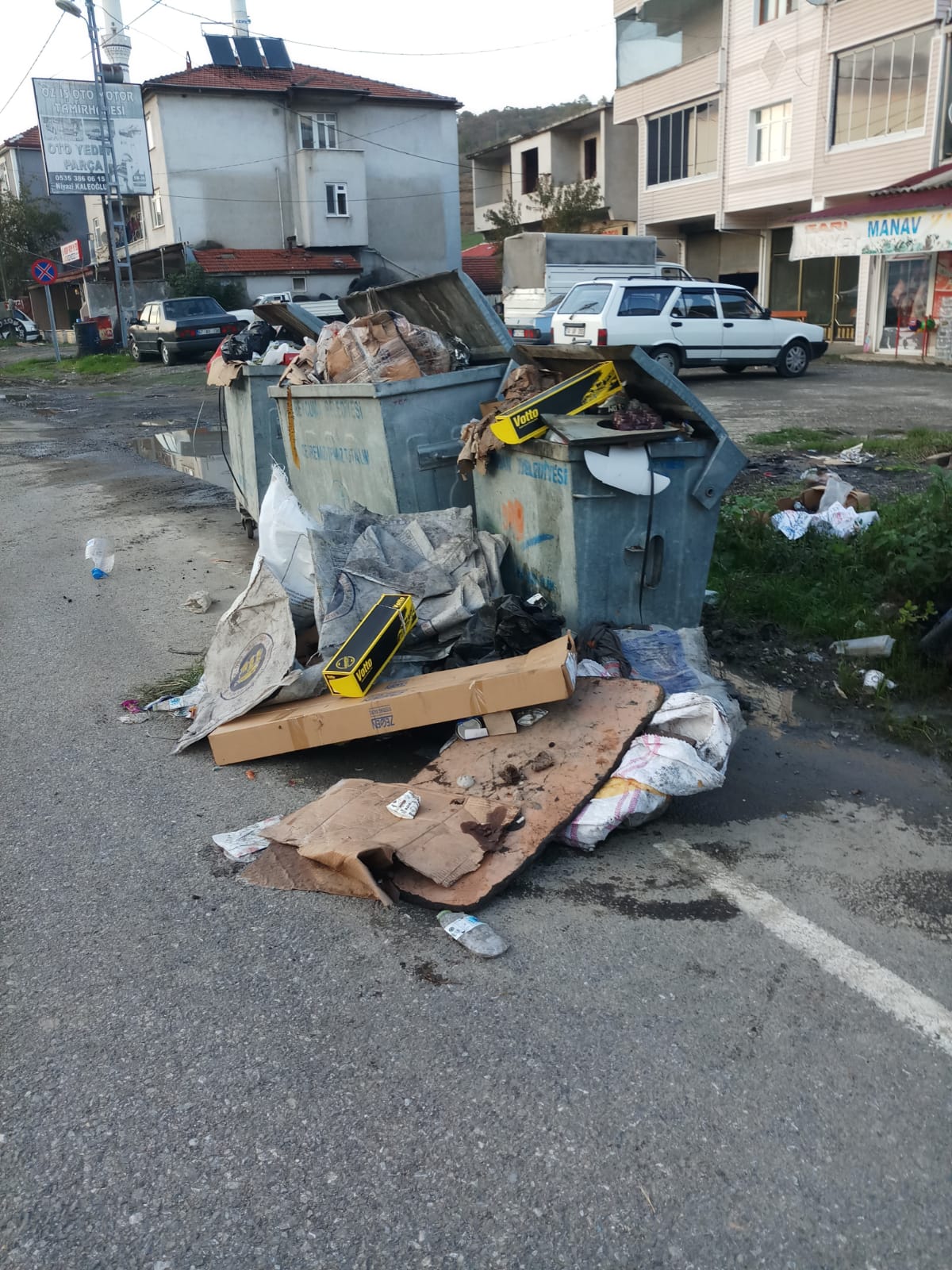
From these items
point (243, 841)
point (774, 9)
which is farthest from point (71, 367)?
point (243, 841)

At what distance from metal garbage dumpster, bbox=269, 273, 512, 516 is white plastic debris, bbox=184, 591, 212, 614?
0.92 metres

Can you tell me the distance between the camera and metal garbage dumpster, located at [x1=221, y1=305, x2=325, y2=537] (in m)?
7.55

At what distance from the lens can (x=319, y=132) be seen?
129 ft

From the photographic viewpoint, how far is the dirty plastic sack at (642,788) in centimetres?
356

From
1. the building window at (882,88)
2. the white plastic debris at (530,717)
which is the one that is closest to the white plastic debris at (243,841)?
the white plastic debris at (530,717)

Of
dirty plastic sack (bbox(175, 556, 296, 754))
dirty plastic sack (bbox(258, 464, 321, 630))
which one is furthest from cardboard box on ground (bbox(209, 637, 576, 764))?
dirty plastic sack (bbox(258, 464, 321, 630))

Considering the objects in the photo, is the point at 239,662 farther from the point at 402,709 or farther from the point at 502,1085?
the point at 502,1085

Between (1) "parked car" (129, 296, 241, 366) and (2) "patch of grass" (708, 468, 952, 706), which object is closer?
(2) "patch of grass" (708, 468, 952, 706)

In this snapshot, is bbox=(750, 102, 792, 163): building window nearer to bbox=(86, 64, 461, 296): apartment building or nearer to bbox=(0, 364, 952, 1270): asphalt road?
bbox=(86, 64, 461, 296): apartment building

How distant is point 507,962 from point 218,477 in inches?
365

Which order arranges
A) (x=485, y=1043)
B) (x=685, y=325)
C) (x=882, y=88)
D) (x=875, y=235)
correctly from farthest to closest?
(x=882, y=88), (x=875, y=235), (x=685, y=325), (x=485, y=1043)

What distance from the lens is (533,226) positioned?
3962 centimetres

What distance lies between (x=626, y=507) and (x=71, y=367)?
29229 millimetres

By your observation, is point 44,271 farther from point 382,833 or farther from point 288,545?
point 382,833
